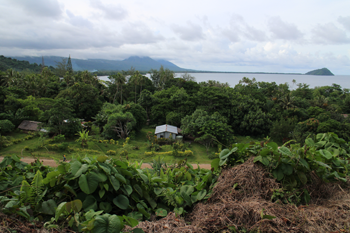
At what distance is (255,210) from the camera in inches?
68.2

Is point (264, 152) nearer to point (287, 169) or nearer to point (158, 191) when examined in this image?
point (287, 169)

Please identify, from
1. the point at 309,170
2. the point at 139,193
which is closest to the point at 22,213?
the point at 139,193

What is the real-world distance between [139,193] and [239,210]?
0.95 m

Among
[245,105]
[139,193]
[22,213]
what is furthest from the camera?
[245,105]

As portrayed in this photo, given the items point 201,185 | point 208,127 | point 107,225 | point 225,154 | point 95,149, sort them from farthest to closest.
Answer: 1. point 208,127
2. point 95,149
3. point 225,154
4. point 201,185
5. point 107,225

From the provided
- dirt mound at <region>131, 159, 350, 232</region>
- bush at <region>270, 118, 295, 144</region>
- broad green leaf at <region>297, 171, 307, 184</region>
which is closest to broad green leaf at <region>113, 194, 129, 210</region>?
dirt mound at <region>131, 159, 350, 232</region>

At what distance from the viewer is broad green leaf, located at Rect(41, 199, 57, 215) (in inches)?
63.3

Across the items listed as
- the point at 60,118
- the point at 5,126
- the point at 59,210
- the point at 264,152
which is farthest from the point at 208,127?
the point at 5,126

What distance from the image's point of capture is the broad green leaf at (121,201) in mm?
1809

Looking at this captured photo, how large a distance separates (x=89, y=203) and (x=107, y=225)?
18.1 inches

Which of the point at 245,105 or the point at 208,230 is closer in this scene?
the point at 208,230

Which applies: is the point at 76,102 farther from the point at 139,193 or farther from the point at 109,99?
the point at 139,193

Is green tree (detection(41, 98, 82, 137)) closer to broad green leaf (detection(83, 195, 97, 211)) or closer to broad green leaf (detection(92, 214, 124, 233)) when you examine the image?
broad green leaf (detection(83, 195, 97, 211))

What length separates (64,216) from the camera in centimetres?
155
